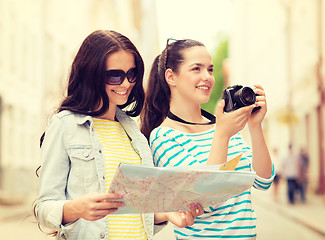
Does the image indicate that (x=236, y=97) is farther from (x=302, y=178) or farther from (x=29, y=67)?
(x=29, y=67)

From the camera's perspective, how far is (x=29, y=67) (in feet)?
51.5

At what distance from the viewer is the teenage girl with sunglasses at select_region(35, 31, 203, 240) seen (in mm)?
1867

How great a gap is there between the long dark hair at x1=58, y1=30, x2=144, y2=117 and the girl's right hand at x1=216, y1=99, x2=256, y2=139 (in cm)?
45

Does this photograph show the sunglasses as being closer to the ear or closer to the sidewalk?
the ear

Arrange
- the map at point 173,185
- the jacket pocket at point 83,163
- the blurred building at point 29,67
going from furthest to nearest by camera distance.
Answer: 1. the blurred building at point 29,67
2. the jacket pocket at point 83,163
3. the map at point 173,185

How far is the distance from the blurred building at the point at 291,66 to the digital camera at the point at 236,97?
12.6m

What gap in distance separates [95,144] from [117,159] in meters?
0.13

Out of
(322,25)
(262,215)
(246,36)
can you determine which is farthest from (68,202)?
(246,36)

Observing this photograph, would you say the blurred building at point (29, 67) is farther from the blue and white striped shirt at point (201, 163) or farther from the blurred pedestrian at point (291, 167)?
the blue and white striped shirt at point (201, 163)

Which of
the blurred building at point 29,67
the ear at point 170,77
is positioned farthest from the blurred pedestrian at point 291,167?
the ear at point 170,77

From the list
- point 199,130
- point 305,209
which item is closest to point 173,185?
point 199,130

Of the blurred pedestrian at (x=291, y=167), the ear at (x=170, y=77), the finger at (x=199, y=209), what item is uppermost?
the ear at (x=170, y=77)

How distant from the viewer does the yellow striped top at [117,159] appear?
79.4 inches

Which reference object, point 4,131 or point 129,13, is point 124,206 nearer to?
point 4,131
